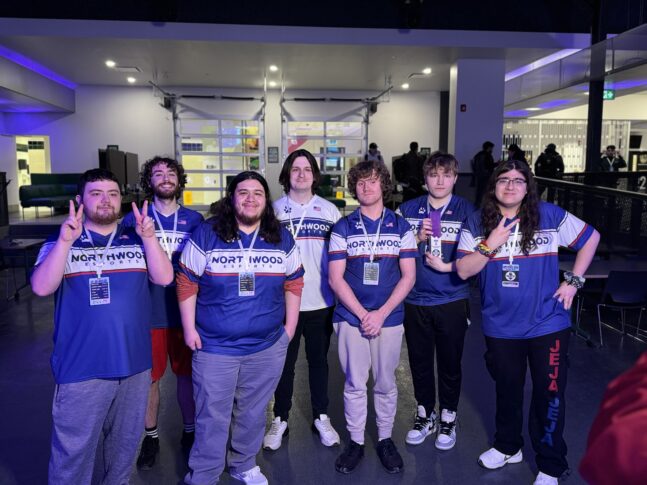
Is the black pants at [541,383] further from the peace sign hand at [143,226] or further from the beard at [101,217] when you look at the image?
the beard at [101,217]

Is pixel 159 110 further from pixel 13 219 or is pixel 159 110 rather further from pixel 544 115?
pixel 544 115

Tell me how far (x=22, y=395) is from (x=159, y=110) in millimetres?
12150

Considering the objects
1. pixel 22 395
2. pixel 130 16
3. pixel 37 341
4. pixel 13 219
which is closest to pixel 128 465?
pixel 22 395

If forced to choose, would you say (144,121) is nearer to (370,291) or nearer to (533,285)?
(370,291)

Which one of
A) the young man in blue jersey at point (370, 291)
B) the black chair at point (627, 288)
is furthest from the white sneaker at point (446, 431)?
the black chair at point (627, 288)

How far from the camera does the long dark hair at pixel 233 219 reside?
225cm

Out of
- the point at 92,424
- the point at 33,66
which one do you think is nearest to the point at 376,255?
the point at 92,424

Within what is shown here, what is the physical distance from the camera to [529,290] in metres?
2.38

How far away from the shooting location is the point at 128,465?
7.13 feet

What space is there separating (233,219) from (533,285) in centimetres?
140

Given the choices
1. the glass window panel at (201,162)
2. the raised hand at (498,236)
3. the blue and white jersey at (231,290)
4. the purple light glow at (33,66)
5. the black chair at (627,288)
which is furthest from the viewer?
the glass window panel at (201,162)

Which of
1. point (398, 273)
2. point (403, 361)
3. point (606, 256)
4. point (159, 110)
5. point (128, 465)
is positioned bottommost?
point (403, 361)

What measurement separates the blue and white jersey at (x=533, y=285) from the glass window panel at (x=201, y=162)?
13.4m

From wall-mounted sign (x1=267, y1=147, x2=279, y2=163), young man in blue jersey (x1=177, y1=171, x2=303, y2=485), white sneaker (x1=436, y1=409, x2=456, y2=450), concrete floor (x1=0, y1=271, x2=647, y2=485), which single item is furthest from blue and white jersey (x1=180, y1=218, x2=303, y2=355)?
wall-mounted sign (x1=267, y1=147, x2=279, y2=163)
